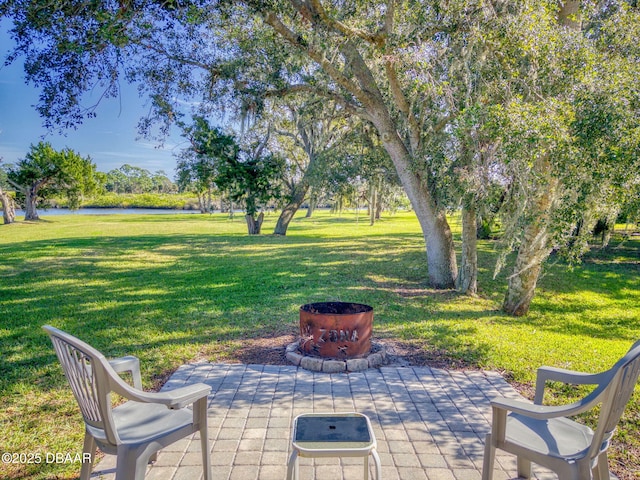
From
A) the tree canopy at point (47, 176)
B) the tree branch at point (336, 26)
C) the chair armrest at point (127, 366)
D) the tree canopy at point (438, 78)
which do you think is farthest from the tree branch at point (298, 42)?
the tree canopy at point (47, 176)

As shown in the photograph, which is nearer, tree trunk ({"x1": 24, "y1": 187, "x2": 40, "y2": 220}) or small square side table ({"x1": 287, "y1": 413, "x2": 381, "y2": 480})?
small square side table ({"x1": 287, "y1": 413, "x2": 381, "y2": 480})

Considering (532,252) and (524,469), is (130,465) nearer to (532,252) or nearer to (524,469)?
(524,469)

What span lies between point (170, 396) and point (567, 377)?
1.94 m

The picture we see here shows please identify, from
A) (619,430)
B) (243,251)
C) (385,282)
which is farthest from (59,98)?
(243,251)

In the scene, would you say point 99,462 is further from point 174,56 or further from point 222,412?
point 174,56

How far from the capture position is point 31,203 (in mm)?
27172

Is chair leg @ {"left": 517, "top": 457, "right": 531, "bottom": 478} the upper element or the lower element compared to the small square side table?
lower

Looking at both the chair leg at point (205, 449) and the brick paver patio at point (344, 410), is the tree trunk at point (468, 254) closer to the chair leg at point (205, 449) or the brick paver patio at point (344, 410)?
the brick paver patio at point (344, 410)

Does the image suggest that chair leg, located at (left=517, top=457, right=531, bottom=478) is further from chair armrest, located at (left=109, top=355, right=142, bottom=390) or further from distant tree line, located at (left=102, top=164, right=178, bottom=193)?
distant tree line, located at (left=102, top=164, right=178, bottom=193)

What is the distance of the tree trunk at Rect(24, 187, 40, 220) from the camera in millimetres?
26731

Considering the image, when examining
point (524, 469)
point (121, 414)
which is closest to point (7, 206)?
point (121, 414)

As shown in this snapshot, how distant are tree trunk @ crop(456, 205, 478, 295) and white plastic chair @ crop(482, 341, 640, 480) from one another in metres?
5.55

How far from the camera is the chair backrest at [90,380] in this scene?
1731 mm

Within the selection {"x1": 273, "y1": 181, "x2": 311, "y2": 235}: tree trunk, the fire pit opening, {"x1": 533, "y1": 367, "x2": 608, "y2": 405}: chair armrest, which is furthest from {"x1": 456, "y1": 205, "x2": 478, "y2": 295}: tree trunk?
{"x1": 273, "y1": 181, "x2": 311, "y2": 235}: tree trunk
